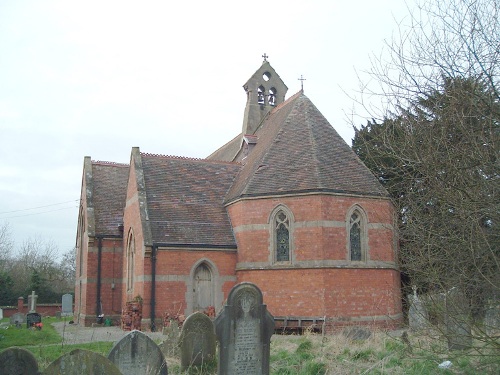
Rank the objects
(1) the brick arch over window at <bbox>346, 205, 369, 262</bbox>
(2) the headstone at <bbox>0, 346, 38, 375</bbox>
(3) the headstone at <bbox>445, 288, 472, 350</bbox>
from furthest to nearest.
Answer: (1) the brick arch over window at <bbox>346, 205, 369, 262</bbox> < (2) the headstone at <bbox>0, 346, 38, 375</bbox> < (3) the headstone at <bbox>445, 288, 472, 350</bbox>

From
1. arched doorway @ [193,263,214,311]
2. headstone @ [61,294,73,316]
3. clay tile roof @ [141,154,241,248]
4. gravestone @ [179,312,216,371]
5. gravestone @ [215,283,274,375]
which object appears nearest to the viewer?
gravestone @ [215,283,274,375]

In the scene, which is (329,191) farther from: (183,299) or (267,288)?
(183,299)

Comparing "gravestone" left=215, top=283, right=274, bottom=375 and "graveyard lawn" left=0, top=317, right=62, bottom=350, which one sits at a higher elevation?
"gravestone" left=215, top=283, right=274, bottom=375

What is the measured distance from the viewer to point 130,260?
2344 cm

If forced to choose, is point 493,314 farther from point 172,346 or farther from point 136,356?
point 172,346

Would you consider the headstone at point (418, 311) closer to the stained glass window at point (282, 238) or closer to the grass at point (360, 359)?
the grass at point (360, 359)

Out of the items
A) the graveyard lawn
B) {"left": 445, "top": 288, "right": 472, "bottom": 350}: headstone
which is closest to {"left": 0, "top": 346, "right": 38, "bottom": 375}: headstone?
{"left": 445, "top": 288, "right": 472, "bottom": 350}: headstone

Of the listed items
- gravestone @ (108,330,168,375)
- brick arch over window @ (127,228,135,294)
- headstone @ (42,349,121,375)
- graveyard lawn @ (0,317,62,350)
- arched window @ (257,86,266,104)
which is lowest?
graveyard lawn @ (0,317,62,350)

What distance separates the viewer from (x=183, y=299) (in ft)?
68.6

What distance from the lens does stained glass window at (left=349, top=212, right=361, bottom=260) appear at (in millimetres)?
20172

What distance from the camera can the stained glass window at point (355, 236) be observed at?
2017 cm

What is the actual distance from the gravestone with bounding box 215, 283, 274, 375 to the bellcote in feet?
68.1

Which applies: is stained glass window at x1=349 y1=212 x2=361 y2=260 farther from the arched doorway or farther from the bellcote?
the bellcote

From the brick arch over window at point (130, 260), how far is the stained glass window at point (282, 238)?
6.69 meters
